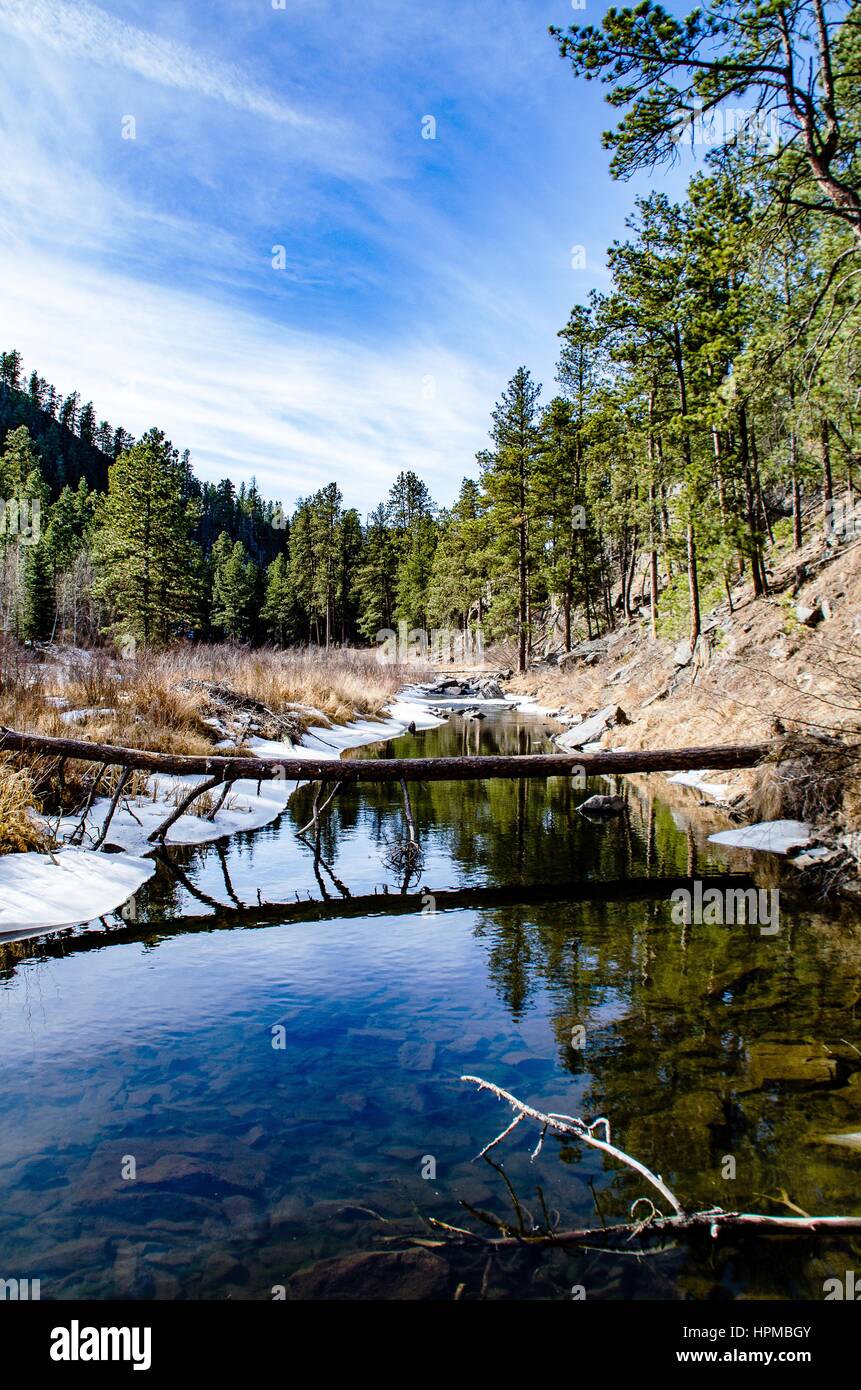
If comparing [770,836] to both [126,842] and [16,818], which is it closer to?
[126,842]

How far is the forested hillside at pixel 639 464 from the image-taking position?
30.7 ft

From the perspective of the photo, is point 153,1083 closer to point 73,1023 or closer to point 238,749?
point 73,1023

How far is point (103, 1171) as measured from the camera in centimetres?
361

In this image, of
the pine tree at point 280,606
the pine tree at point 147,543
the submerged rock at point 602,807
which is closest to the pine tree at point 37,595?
the pine tree at point 147,543

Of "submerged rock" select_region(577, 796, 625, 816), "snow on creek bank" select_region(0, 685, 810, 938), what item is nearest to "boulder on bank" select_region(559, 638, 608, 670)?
"snow on creek bank" select_region(0, 685, 810, 938)

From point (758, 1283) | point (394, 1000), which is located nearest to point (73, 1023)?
point (394, 1000)

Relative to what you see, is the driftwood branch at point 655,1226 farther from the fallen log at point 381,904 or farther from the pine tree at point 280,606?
the pine tree at point 280,606

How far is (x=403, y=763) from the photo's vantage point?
9.51 metres

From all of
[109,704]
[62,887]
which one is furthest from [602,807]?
[109,704]

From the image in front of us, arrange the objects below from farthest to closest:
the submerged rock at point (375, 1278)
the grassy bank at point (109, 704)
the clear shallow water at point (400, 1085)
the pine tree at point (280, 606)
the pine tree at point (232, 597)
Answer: the pine tree at point (280, 606)
the pine tree at point (232, 597)
the grassy bank at point (109, 704)
the clear shallow water at point (400, 1085)
the submerged rock at point (375, 1278)

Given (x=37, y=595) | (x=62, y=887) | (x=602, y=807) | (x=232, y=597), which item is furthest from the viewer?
(x=232, y=597)

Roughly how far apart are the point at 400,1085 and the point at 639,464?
2535 cm

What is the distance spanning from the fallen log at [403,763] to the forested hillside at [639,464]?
6081mm

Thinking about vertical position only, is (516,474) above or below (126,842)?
above
